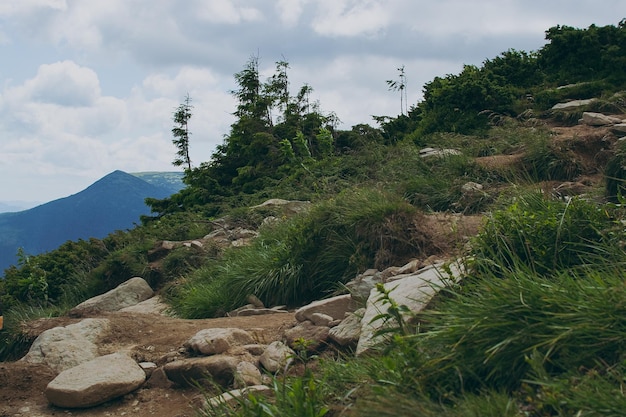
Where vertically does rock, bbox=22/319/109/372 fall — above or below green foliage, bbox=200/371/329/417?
below

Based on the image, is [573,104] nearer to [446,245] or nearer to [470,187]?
[470,187]

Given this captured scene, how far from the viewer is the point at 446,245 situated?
22.1 ft

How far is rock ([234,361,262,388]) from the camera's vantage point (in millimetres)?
4466

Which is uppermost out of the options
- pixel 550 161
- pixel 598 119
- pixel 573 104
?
pixel 573 104

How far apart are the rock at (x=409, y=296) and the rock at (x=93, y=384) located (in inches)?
70.9

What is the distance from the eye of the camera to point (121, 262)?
12.0m

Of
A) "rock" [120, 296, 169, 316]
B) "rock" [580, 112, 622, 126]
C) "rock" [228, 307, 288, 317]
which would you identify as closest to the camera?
"rock" [228, 307, 288, 317]

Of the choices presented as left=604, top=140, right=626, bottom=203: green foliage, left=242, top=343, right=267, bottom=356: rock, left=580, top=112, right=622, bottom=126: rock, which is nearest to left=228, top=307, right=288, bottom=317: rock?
left=242, top=343, right=267, bottom=356: rock

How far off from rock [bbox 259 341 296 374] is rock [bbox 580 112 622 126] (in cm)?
814

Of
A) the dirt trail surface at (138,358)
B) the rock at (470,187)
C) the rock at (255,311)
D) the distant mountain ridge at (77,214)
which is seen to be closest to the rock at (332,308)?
the dirt trail surface at (138,358)

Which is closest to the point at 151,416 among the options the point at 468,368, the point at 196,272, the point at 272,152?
the point at 468,368

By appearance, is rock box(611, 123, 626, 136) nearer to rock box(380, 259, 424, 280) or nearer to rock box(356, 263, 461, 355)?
rock box(380, 259, 424, 280)

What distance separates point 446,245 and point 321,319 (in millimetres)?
1821

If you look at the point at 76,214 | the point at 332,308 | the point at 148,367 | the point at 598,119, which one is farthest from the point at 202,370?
the point at 76,214
